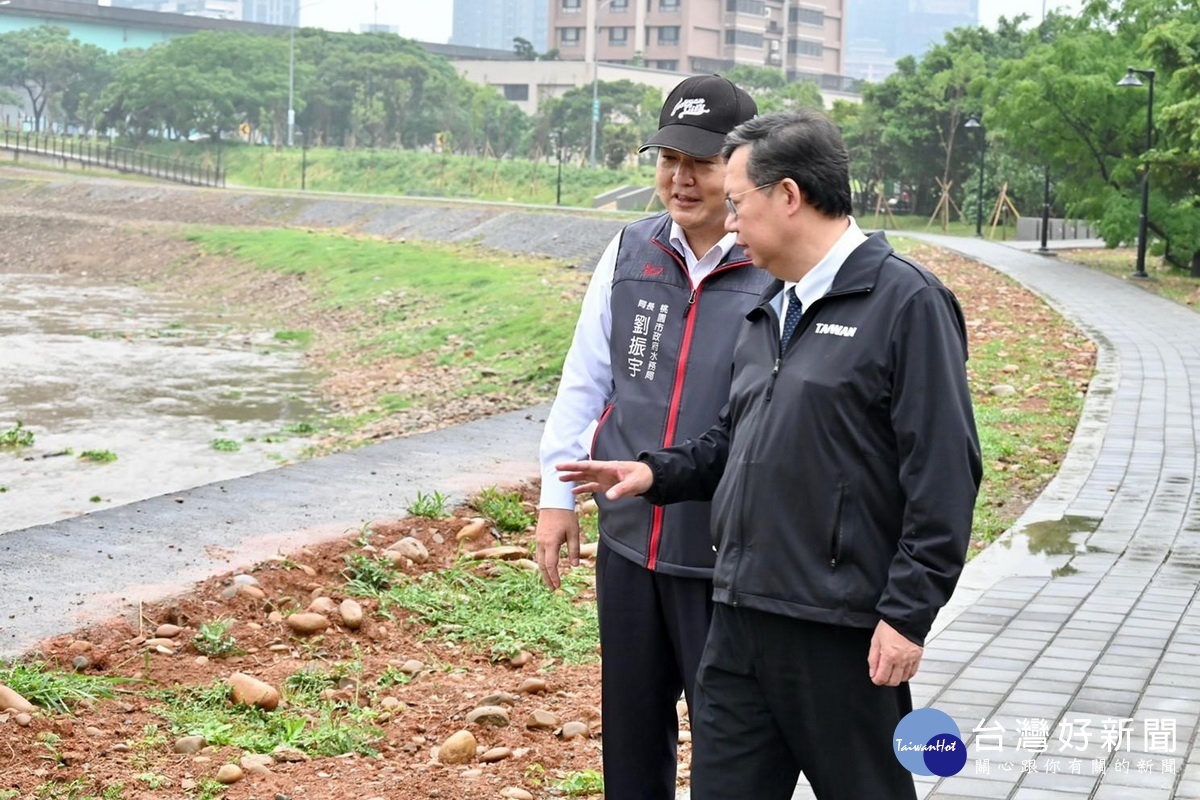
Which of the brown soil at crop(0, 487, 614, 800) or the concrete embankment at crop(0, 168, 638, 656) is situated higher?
the concrete embankment at crop(0, 168, 638, 656)

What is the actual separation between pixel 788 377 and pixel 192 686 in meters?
3.18

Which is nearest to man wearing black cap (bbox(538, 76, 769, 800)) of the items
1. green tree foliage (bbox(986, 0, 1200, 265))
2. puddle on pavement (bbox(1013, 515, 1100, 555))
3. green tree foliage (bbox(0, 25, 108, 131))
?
puddle on pavement (bbox(1013, 515, 1100, 555))

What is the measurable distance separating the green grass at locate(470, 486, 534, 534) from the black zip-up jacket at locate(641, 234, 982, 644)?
16.3ft

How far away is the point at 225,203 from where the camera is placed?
4319cm

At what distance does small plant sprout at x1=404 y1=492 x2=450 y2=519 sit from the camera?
305 inches

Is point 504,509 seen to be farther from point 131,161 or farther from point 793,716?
point 131,161

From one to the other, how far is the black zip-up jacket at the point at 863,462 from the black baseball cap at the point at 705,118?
2.25 feet

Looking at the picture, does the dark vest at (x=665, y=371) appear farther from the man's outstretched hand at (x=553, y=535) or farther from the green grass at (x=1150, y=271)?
the green grass at (x=1150, y=271)

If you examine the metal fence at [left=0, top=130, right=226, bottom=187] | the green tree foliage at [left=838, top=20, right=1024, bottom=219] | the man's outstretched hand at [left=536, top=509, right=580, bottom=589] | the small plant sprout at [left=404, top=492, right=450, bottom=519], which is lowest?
the small plant sprout at [left=404, top=492, right=450, bottom=519]

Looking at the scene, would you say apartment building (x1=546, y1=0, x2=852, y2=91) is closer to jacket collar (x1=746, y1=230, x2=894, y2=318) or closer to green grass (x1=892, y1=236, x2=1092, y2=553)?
green grass (x1=892, y1=236, x2=1092, y2=553)

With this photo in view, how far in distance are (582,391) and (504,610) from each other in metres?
2.96

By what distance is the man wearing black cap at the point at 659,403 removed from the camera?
11.1 feet

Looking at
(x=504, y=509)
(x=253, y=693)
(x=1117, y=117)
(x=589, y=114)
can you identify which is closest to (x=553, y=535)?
(x=253, y=693)

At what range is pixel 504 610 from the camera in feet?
21.1
